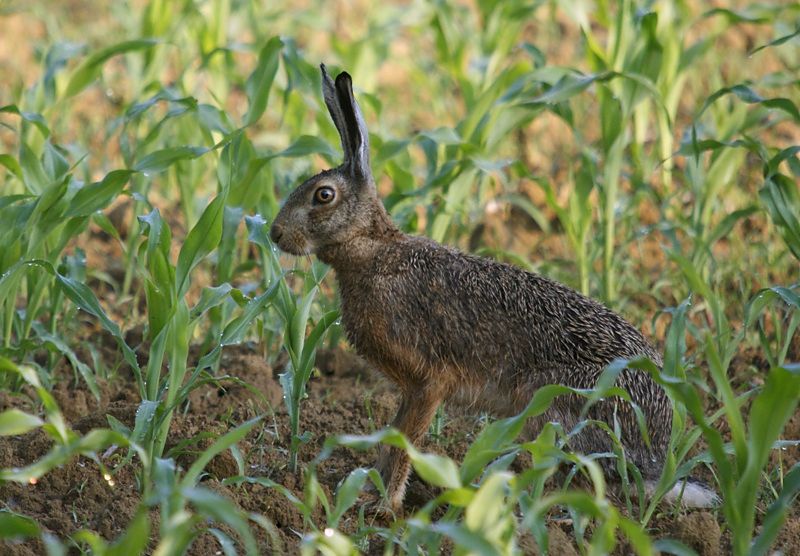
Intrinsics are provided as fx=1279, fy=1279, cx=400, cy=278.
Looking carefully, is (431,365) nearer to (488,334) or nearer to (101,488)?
(488,334)

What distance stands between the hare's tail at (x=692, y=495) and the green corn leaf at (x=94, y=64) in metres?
3.46

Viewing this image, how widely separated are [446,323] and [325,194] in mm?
809

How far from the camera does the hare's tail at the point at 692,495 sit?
5.12 meters

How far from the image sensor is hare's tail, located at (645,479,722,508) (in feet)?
16.8

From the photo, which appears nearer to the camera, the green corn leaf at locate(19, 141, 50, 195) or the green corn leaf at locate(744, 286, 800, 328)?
the green corn leaf at locate(744, 286, 800, 328)

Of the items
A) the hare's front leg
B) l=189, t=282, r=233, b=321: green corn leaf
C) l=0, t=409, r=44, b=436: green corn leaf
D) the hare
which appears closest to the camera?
l=0, t=409, r=44, b=436: green corn leaf

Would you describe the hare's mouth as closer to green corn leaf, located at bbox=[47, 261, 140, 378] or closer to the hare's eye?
the hare's eye

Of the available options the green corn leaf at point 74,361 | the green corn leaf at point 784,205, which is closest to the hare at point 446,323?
the green corn leaf at point 784,205

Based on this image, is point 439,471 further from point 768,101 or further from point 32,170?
point 32,170

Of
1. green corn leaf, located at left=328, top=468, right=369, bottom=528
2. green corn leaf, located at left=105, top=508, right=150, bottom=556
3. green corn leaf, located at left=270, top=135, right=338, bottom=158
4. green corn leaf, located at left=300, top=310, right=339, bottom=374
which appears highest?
green corn leaf, located at left=270, top=135, right=338, bottom=158

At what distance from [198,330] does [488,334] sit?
2.07m

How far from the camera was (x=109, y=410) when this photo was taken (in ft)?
18.5

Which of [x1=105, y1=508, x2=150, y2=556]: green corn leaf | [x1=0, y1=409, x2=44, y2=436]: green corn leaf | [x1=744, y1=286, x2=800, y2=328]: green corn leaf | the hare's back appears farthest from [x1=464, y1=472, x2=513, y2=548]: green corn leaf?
[x1=744, y1=286, x2=800, y2=328]: green corn leaf

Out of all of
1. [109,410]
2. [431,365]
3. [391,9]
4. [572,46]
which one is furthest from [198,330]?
[572,46]
